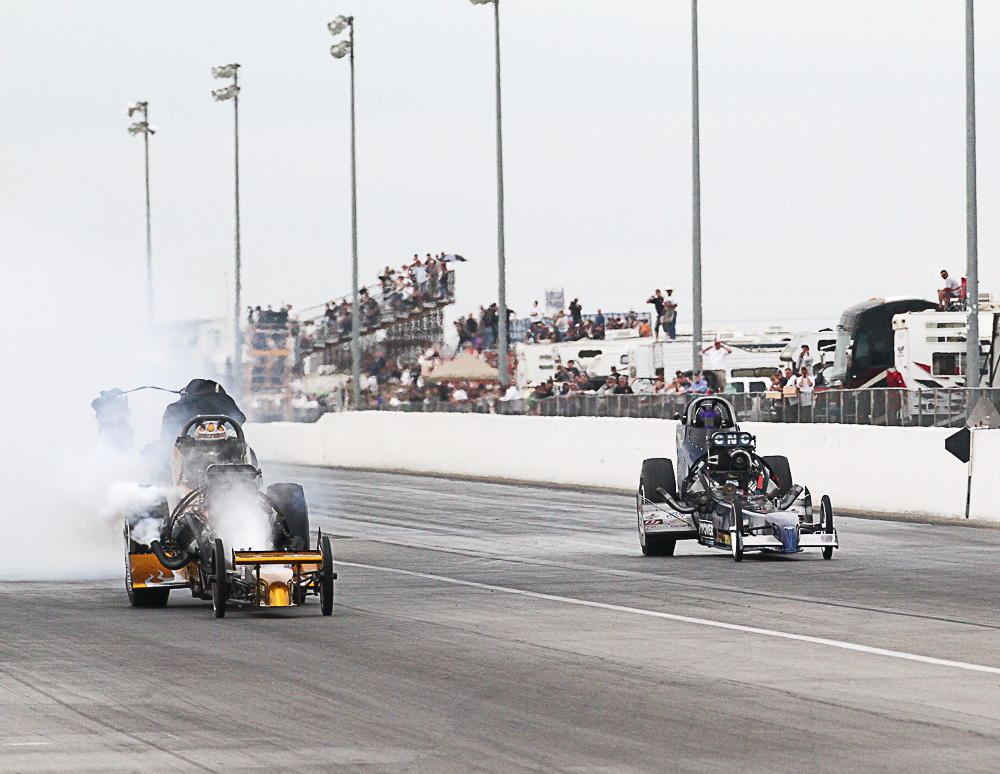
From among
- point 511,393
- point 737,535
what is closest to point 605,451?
point 511,393

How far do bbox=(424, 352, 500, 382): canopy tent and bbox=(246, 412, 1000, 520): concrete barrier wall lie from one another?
5.02m

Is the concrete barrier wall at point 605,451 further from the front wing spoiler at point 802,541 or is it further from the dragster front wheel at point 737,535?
the dragster front wheel at point 737,535

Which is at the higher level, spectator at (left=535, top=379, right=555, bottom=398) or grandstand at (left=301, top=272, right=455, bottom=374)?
grandstand at (left=301, top=272, right=455, bottom=374)

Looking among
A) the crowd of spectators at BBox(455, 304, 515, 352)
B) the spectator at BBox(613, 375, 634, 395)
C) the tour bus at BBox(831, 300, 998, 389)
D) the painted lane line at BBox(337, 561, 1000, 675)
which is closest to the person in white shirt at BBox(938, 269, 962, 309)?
the tour bus at BBox(831, 300, 998, 389)

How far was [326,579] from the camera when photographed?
44.8 ft

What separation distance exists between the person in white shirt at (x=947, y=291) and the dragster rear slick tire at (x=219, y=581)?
2749 centimetres

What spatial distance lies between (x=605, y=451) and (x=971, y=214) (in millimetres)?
7432

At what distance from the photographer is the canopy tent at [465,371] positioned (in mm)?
47469

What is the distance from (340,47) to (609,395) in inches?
864

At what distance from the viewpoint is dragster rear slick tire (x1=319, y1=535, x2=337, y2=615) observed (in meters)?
13.7

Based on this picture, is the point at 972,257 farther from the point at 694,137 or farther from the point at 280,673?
the point at 280,673

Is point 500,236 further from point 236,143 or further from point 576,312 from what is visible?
point 236,143

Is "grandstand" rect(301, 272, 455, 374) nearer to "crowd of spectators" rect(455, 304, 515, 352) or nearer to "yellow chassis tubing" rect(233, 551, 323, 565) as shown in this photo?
"crowd of spectators" rect(455, 304, 515, 352)

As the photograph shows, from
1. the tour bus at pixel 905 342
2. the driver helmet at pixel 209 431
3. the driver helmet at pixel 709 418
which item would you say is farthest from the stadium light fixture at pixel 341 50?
the driver helmet at pixel 209 431
